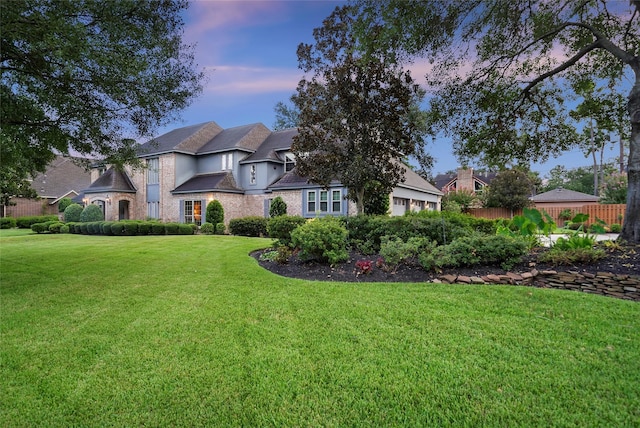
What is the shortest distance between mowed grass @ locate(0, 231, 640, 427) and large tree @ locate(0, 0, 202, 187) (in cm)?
349

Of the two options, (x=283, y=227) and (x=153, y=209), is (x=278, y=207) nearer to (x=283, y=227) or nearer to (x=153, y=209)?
(x=283, y=227)

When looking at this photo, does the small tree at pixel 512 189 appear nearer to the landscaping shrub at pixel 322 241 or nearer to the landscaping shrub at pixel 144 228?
the landscaping shrub at pixel 322 241

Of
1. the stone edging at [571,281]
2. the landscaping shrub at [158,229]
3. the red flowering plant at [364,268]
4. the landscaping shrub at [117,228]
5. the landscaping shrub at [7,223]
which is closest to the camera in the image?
the stone edging at [571,281]

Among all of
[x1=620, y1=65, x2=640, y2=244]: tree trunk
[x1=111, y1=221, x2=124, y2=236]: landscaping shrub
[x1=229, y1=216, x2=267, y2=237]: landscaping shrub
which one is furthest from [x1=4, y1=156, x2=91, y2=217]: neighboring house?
[x1=620, y1=65, x2=640, y2=244]: tree trunk

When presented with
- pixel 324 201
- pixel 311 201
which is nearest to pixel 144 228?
pixel 311 201

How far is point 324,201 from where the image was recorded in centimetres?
1886

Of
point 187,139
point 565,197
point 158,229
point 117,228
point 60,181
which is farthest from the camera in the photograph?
point 60,181

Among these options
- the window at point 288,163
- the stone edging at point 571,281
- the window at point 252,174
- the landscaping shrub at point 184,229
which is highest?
the window at point 288,163

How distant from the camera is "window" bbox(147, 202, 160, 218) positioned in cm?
2380

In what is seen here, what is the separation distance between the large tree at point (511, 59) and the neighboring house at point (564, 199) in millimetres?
24911

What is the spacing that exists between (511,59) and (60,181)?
41556 millimetres

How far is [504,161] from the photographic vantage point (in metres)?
10.3

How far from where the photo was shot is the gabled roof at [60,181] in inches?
1276

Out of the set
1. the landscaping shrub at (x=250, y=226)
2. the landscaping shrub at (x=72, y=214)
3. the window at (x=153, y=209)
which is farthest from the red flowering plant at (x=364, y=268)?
the landscaping shrub at (x=72, y=214)
